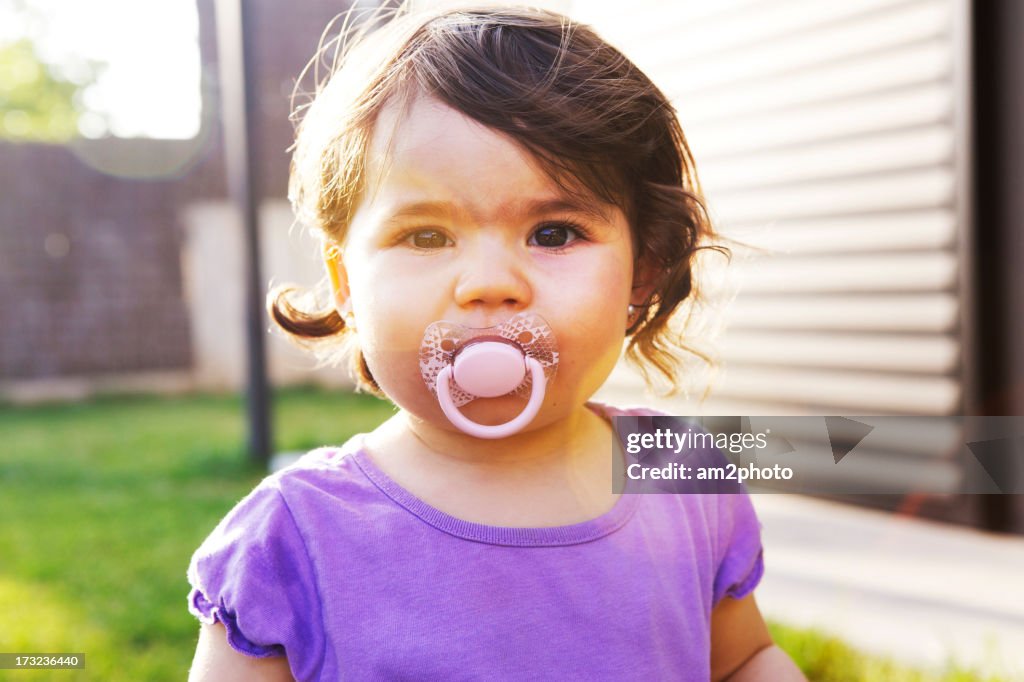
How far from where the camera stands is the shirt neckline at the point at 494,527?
1039 millimetres

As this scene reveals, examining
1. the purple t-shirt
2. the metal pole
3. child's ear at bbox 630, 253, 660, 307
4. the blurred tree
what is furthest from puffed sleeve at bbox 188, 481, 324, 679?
the blurred tree

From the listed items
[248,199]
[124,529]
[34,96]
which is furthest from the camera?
[34,96]

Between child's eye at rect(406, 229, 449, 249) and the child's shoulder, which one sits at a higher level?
child's eye at rect(406, 229, 449, 249)

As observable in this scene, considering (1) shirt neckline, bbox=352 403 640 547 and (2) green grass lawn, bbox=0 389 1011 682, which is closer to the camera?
(1) shirt neckline, bbox=352 403 640 547

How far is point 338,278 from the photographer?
3.95ft

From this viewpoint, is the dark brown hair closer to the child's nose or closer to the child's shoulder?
the child's nose

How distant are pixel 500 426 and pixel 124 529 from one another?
280cm

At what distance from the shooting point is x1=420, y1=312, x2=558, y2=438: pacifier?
96 centimetres

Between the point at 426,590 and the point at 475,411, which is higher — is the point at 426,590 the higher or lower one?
the lower one

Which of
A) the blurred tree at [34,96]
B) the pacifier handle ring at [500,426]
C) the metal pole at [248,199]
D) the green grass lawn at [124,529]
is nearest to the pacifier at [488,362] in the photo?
the pacifier handle ring at [500,426]

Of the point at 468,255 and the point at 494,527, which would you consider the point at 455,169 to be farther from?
the point at 494,527

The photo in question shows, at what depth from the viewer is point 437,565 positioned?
3.33ft

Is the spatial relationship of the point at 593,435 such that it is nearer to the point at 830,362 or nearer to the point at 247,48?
the point at 830,362

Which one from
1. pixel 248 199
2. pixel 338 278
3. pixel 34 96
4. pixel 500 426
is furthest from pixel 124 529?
pixel 34 96
